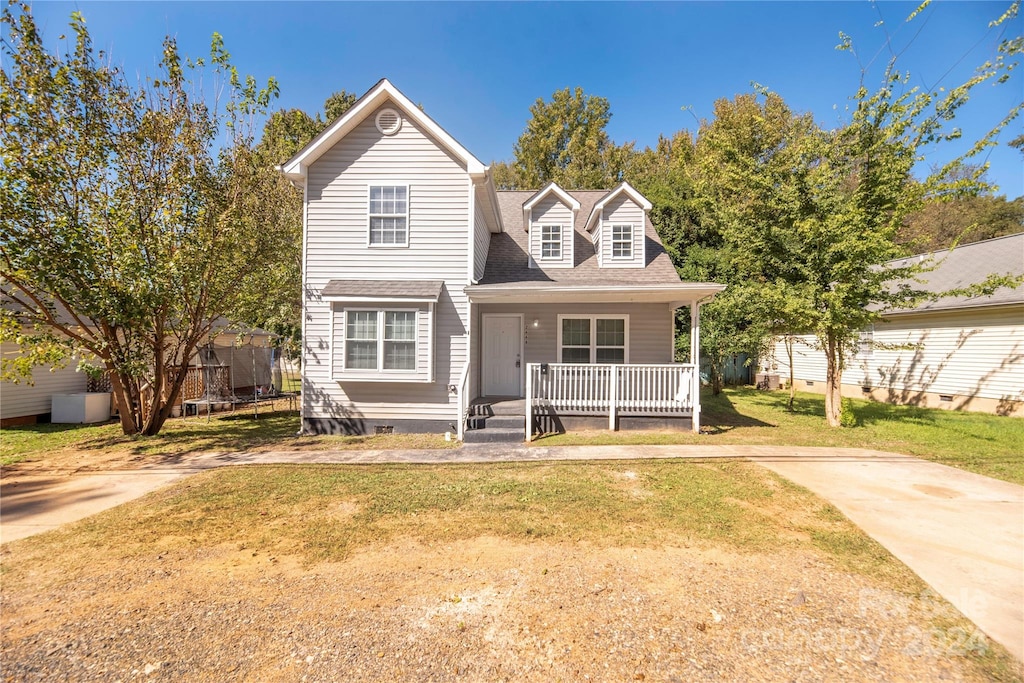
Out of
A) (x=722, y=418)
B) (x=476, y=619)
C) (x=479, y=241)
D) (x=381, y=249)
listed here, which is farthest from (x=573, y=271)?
(x=476, y=619)

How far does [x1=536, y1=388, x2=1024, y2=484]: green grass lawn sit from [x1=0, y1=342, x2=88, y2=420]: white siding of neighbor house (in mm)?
13475

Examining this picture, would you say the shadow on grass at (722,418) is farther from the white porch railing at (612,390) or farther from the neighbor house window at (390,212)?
the neighbor house window at (390,212)

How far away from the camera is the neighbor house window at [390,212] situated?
10172 mm

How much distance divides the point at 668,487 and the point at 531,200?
8767 mm

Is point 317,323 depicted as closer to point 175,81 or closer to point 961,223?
point 175,81

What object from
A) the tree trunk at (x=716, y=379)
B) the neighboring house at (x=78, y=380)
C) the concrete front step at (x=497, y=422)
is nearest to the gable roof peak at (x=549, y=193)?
the concrete front step at (x=497, y=422)

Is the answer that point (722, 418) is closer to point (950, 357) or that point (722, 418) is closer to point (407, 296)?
point (950, 357)

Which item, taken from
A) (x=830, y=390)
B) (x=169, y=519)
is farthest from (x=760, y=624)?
(x=830, y=390)

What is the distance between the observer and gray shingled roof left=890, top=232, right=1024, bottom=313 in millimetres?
12617

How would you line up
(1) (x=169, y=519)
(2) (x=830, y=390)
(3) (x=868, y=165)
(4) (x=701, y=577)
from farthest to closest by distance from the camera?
(2) (x=830, y=390)
(3) (x=868, y=165)
(1) (x=169, y=519)
(4) (x=701, y=577)

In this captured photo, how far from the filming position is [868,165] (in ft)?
34.2

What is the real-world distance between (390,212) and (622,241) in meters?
6.45

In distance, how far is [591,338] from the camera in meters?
12.0

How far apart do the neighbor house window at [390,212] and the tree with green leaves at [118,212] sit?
322 cm
